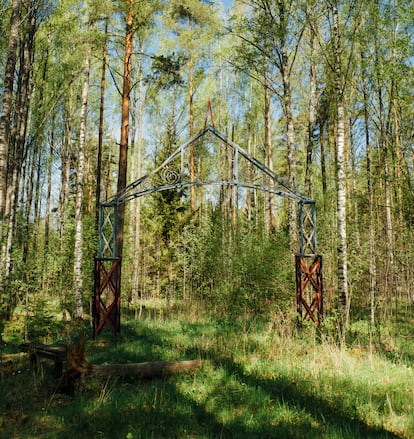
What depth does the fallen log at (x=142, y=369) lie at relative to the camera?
17.2 ft

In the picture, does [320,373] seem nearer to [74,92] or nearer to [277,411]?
[277,411]

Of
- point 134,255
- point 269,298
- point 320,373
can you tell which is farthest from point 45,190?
point 320,373

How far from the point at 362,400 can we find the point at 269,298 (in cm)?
703

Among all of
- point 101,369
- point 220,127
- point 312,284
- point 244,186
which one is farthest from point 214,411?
point 220,127

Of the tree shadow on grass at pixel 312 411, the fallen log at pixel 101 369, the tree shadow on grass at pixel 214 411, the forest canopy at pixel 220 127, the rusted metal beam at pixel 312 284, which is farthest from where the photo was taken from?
the forest canopy at pixel 220 127

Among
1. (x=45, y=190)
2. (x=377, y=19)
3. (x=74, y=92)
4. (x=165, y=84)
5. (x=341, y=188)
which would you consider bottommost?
(x=341, y=188)

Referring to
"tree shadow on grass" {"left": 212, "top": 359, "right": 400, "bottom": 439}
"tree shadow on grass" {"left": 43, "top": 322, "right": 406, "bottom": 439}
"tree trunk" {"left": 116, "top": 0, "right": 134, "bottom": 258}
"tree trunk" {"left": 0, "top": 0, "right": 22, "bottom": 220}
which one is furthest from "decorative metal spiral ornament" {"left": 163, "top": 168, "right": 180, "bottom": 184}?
"tree shadow on grass" {"left": 212, "top": 359, "right": 400, "bottom": 439}

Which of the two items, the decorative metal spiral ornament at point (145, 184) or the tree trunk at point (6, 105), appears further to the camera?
the decorative metal spiral ornament at point (145, 184)

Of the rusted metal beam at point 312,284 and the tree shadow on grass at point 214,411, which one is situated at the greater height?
the rusted metal beam at point 312,284

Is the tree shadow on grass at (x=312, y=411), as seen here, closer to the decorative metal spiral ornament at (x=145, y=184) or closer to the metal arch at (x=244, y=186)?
the metal arch at (x=244, y=186)

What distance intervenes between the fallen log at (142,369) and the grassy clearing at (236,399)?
142 millimetres

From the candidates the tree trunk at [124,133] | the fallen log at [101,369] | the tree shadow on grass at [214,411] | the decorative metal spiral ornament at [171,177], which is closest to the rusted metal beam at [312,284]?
the decorative metal spiral ornament at [171,177]

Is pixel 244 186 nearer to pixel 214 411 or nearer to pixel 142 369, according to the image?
pixel 142 369

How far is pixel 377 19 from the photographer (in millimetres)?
10945
